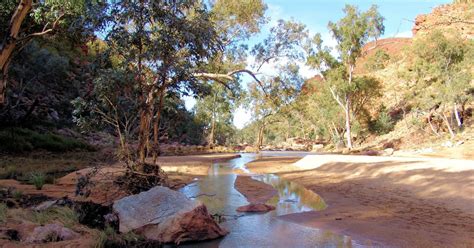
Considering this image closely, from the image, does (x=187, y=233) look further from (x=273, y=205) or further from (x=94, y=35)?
(x=94, y=35)

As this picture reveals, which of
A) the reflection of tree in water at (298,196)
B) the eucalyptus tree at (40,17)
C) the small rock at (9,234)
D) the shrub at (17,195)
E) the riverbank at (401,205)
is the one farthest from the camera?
the reflection of tree in water at (298,196)

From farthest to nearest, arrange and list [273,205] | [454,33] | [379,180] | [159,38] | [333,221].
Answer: [454,33] < [379,180] < [273,205] < [159,38] < [333,221]

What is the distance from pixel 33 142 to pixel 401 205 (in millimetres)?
26486

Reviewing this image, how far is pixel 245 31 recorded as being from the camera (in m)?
19.5

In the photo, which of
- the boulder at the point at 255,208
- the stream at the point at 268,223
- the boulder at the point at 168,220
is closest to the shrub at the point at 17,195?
the boulder at the point at 168,220

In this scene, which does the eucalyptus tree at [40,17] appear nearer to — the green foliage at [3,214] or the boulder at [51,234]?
the green foliage at [3,214]

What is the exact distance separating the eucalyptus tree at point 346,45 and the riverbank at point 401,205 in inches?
1034

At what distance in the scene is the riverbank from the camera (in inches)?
304

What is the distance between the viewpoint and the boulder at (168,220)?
7.49 m

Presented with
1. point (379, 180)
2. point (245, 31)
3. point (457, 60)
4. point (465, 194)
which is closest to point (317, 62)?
point (457, 60)

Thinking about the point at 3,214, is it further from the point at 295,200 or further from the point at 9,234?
the point at 295,200

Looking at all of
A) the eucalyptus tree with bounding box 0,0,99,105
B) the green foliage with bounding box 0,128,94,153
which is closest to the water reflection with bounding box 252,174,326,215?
the eucalyptus tree with bounding box 0,0,99,105

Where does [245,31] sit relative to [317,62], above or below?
below

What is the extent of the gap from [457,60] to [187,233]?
153 ft
